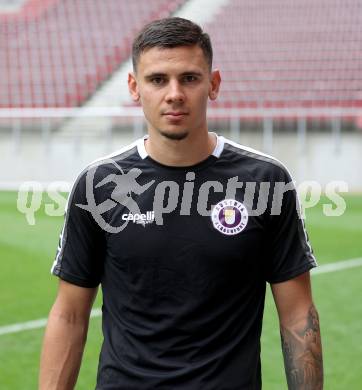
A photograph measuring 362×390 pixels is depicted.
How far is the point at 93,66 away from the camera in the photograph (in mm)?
21812

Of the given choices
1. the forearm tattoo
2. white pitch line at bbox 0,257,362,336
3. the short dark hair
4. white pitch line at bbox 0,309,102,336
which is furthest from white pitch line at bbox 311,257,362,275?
the short dark hair

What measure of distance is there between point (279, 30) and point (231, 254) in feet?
62.8

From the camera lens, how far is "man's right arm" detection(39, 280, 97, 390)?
237cm

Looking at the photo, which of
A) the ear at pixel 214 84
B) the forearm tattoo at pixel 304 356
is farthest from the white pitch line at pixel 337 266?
the ear at pixel 214 84

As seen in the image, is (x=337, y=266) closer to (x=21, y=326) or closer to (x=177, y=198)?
(x=21, y=326)

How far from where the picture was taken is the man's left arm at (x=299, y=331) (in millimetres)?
2318

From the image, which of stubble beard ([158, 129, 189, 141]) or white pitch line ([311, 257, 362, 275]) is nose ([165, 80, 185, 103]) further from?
white pitch line ([311, 257, 362, 275])

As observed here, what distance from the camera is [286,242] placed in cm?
230

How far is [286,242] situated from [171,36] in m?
0.65

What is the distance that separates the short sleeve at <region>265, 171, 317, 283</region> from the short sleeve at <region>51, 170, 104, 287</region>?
1.58 feet

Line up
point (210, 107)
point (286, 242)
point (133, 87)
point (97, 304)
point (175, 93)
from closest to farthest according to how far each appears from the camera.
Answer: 1. point (175, 93)
2. point (286, 242)
3. point (133, 87)
4. point (97, 304)
5. point (210, 107)

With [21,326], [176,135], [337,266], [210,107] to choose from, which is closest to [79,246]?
[176,135]

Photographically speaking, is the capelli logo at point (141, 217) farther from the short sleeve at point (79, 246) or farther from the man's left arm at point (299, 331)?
the man's left arm at point (299, 331)

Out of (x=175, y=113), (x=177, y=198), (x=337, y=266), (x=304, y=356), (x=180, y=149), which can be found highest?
(x=175, y=113)
